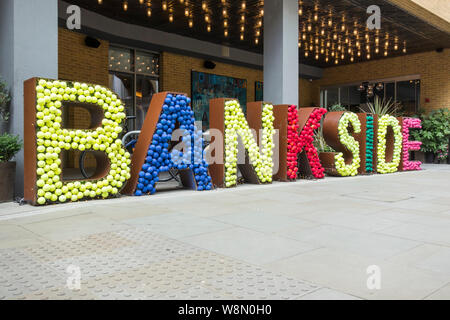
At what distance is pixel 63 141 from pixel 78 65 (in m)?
6.13

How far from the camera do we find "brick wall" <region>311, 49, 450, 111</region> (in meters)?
14.9

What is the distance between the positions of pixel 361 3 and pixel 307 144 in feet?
13.6

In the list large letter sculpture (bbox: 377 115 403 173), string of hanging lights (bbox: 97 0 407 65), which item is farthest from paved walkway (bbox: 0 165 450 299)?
string of hanging lights (bbox: 97 0 407 65)

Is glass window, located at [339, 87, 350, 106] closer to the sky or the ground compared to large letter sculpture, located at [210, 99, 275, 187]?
closer to the sky

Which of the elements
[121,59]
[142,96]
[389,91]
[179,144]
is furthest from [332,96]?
[179,144]

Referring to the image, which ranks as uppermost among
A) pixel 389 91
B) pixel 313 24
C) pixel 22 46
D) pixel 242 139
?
pixel 313 24

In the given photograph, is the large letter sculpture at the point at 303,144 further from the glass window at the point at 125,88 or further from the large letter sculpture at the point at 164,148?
the glass window at the point at 125,88

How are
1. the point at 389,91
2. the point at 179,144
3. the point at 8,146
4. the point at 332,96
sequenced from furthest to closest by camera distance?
1. the point at 332,96
2. the point at 389,91
3. the point at 179,144
4. the point at 8,146

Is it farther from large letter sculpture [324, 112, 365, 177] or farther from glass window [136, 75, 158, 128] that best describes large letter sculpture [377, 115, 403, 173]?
glass window [136, 75, 158, 128]

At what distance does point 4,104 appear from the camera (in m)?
5.77

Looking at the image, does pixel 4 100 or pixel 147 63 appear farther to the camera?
pixel 147 63

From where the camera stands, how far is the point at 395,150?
10.7 meters

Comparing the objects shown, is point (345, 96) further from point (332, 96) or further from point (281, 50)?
point (281, 50)

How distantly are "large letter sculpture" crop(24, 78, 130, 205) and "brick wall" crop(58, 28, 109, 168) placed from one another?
17.0 feet
